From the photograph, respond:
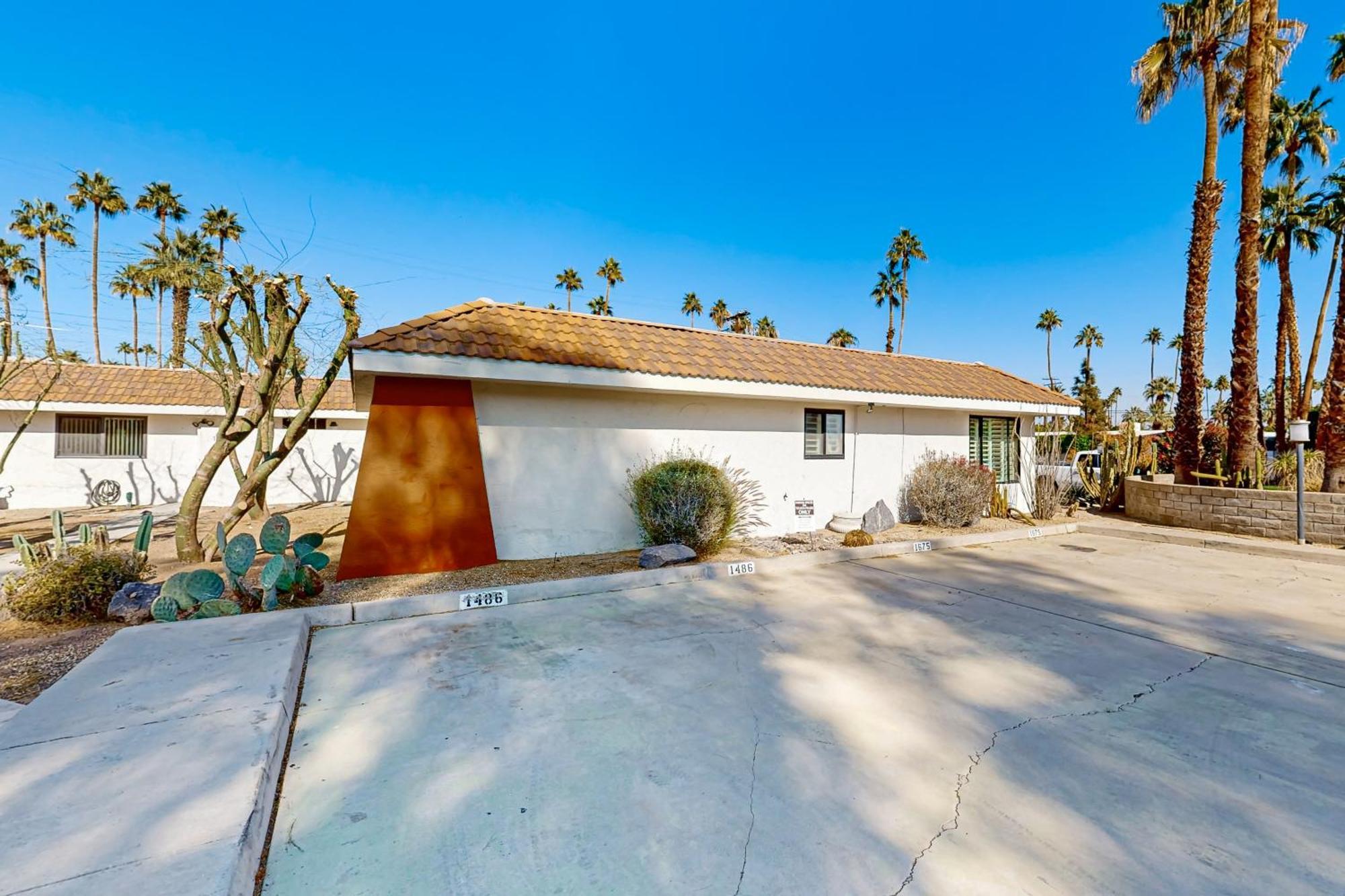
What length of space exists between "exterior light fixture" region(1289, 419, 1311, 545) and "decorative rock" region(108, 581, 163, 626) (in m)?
16.5

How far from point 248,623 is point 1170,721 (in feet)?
24.7

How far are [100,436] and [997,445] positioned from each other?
23.7 metres

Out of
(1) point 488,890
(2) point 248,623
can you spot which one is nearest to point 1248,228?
(1) point 488,890

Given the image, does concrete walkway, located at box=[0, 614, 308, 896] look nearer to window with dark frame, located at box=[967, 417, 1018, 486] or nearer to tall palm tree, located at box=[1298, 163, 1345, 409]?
window with dark frame, located at box=[967, 417, 1018, 486]

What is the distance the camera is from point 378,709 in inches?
154

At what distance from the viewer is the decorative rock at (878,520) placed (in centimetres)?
1121

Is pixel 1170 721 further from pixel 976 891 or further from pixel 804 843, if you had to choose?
pixel 804 843

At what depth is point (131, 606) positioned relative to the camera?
5547 millimetres

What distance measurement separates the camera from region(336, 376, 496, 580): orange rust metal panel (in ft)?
23.4

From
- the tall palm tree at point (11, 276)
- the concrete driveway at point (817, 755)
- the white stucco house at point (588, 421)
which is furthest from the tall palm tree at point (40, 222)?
the concrete driveway at point (817, 755)

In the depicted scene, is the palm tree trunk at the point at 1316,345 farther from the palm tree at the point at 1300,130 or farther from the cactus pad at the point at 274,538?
the cactus pad at the point at 274,538

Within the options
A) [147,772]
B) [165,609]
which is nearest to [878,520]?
[165,609]

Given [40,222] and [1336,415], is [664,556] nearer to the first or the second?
[1336,415]

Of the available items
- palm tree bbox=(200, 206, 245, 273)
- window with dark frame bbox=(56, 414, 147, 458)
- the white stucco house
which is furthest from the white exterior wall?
palm tree bbox=(200, 206, 245, 273)
